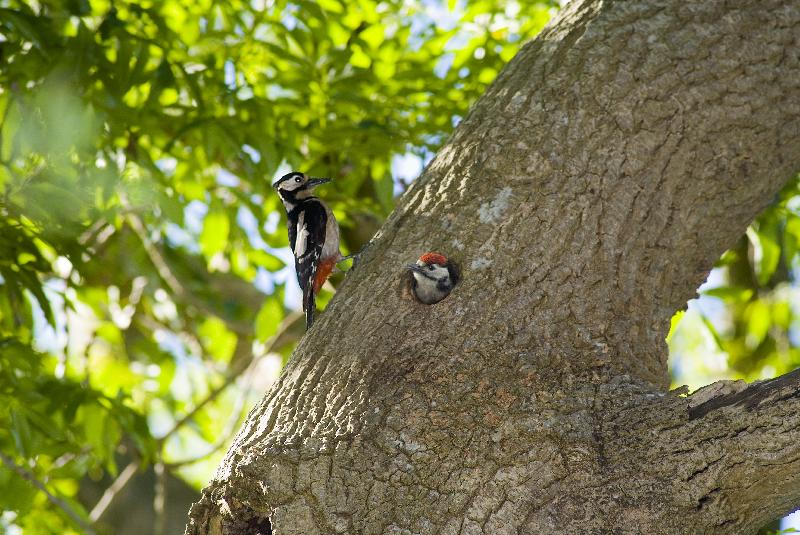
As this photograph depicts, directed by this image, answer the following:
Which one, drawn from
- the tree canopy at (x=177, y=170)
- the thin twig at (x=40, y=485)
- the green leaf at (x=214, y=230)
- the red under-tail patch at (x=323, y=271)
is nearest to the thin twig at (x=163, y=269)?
the tree canopy at (x=177, y=170)

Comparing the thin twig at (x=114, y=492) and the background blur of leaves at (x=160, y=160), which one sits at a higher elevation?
the background blur of leaves at (x=160, y=160)

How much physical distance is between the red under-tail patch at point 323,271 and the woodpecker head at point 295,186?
44 cm

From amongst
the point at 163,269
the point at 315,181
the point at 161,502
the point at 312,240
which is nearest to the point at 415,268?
the point at 315,181

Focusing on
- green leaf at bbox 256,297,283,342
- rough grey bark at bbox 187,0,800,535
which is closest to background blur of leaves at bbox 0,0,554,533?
green leaf at bbox 256,297,283,342

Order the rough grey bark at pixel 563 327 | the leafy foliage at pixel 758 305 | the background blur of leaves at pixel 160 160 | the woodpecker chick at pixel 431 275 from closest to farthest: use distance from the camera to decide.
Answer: the rough grey bark at pixel 563 327 → the woodpecker chick at pixel 431 275 → the background blur of leaves at pixel 160 160 → the leafy foliage at pixel 758 305

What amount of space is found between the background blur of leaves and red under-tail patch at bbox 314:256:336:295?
24 centimetres

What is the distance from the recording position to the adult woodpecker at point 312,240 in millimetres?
5043

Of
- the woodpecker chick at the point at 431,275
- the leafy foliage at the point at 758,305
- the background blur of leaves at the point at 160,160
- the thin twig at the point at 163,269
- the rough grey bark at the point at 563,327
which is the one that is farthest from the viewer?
the thin twig at the point at 163,269

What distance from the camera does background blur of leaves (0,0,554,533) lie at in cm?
375

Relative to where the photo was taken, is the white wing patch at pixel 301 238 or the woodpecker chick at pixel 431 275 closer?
the woodpecker chick at pixel 431 275

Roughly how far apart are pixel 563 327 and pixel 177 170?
3026mm

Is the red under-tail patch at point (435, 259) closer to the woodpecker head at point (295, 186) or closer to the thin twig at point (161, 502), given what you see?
the woodpecker head at point (295, 186)

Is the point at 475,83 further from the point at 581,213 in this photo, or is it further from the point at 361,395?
the point at 361,395

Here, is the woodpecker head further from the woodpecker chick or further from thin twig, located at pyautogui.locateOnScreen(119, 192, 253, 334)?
Result: the woodpecker chick
